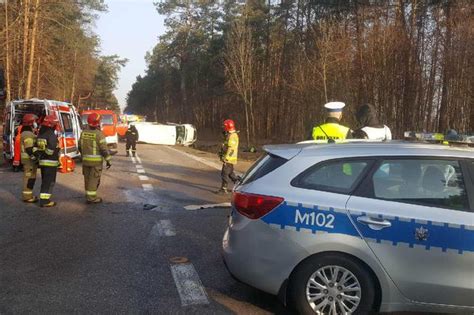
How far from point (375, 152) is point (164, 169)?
45.7 ft

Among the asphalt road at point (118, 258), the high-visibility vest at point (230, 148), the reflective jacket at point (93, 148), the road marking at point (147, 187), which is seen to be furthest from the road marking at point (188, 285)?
the road marking at point (147, 187)

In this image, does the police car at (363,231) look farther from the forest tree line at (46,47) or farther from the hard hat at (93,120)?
the forest tree line at (46,47)

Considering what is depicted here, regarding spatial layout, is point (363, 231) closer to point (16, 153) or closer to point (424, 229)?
point (424, 229)

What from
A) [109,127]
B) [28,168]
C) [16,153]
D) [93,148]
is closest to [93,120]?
[93,148]

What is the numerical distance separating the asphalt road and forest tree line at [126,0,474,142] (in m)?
8.89

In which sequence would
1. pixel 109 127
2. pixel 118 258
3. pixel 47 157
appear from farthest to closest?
pixel 109 127, pixel 47 157, pixel 118 258

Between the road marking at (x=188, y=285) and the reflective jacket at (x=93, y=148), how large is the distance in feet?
14.4

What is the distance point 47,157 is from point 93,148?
2.71ft

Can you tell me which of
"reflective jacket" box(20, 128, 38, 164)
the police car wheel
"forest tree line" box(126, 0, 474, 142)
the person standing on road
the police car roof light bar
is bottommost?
the police car wheel

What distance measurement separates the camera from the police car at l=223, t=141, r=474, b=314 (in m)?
3.98

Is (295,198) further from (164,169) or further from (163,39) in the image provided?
(163,39)

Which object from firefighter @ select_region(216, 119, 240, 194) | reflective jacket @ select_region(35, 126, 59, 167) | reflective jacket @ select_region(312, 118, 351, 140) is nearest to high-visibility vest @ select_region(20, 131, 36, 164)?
reflective jacket @ select_region(35, 126, 59, 167)

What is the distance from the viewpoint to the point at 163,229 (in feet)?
25.5

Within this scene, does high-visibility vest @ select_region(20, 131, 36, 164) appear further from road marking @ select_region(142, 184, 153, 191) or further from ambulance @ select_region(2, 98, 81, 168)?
ambulance @ select_region(2, 98, 81, 168)
